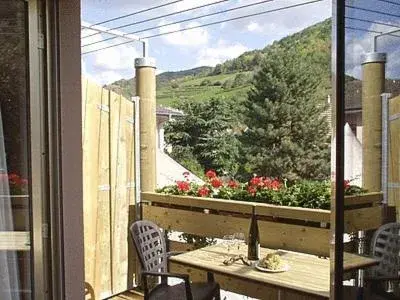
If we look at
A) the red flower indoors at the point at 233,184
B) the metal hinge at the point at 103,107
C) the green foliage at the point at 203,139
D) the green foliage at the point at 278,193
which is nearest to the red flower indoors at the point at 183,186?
the green foliage at the point at 278,193

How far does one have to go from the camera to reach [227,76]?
535 centimetres

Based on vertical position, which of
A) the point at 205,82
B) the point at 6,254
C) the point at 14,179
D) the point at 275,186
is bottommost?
the point at 6,254

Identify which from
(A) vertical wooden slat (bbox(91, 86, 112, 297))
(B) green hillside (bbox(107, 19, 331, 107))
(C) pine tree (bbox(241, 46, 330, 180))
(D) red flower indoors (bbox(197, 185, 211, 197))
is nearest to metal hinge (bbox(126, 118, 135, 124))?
(A) vertical wooden slat (bbox(91, 86, 112, 297))

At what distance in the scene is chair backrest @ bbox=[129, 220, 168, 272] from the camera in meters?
2.91

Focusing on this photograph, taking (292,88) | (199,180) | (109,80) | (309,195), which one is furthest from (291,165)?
(109,80)

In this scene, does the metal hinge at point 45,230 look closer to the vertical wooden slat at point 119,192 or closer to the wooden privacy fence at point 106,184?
the wooden privacy fence at point 106,184

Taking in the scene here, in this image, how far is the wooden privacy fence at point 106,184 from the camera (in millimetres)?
3287

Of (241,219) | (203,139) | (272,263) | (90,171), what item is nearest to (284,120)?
(203,139)

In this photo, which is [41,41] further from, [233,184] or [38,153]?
[233,184]

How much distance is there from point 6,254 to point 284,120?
421cm

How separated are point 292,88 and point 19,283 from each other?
4242 mm

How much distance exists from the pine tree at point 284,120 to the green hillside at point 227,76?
79mm

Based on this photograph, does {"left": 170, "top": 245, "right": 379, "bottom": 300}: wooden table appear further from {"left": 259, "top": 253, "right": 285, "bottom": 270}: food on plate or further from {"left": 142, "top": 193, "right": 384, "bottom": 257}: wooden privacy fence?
{"left": 142, "top": 193, "right": 384, "bottom": 257}: wooden privacy fence

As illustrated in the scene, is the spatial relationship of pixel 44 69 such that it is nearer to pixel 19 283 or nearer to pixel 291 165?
pixel 19 283
